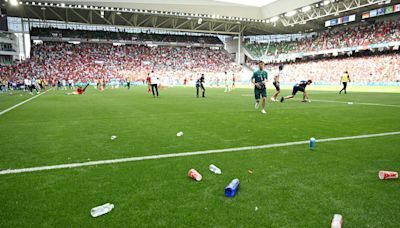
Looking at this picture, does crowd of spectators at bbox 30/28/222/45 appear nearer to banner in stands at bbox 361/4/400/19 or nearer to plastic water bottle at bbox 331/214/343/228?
banner in stands at bbox 361/4/400/19

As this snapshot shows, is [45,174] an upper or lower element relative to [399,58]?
lower

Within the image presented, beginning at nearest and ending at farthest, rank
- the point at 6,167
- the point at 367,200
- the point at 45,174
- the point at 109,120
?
the point at 367,200
the point at 45,174
the point at 6,167
the point at 109,120

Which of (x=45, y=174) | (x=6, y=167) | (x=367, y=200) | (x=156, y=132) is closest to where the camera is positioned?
(x=367, y=200)

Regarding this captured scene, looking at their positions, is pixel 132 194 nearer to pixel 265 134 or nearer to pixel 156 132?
pixel 156 132

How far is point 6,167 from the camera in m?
4.46

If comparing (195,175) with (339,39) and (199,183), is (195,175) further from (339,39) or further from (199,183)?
(339,39)

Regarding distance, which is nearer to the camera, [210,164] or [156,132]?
[210,164]

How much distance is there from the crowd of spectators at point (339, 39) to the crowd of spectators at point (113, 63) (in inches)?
393

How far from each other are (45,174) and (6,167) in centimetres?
93

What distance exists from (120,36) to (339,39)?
159 ft

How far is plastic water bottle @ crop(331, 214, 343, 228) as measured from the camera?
8.48 ft

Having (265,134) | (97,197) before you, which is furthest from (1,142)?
(265,134)

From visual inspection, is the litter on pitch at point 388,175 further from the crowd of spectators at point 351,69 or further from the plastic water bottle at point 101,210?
the crowd of spectators at point 351,69

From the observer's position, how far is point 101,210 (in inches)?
116
